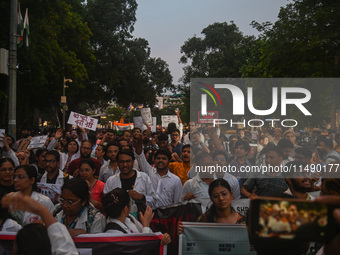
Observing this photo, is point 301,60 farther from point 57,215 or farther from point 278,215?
point 278,215

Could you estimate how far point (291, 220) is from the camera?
169 cm

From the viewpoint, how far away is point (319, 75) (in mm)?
21734

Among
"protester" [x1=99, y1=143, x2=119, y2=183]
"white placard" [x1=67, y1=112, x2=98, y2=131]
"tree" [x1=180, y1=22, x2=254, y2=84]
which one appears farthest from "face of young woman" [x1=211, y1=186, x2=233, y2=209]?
"tree" [x1=180, y1=22, x2=254, y2=84]

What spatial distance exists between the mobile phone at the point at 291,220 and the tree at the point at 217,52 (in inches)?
1911

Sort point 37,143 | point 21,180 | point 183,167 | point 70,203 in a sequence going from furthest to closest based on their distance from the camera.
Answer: point 37,143 → point 183,167 → point 21,180 → point 70,203

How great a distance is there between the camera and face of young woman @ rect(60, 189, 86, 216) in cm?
376

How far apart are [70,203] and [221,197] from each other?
4.81 ft

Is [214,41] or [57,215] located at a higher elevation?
[214,41]

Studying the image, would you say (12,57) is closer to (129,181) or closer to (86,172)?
(86,172)

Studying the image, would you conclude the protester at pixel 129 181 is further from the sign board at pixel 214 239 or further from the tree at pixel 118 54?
the tree at pixel 118 54

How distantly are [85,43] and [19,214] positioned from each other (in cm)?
3356

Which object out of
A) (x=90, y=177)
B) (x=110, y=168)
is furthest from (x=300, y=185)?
(x=110, y=168)

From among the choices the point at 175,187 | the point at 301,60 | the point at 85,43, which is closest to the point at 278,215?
the point at 175,187

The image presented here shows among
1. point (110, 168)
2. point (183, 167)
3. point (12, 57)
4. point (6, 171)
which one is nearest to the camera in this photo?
point (6, 171)
